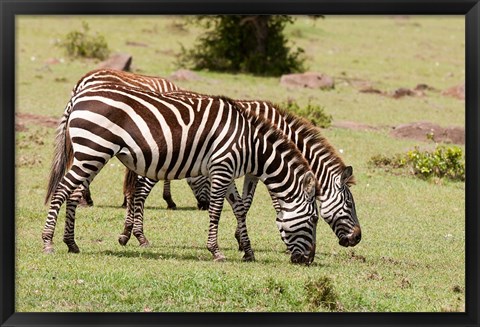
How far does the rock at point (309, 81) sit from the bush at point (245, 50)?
2.46 metres

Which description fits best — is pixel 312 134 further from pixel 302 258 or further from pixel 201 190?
pixel 201 190

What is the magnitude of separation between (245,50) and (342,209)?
18579 millimetres

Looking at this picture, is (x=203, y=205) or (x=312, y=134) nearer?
(x=312, y=134)

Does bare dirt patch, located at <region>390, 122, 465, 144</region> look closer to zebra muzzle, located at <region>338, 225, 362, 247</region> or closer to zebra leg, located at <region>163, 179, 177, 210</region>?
zebra leg, located at <region>163, 179, 177, 210</region>

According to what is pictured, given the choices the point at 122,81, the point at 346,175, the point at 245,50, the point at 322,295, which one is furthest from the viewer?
the point at 245,50

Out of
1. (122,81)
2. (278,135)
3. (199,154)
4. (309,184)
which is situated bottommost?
(309,184)

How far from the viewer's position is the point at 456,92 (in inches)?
1020

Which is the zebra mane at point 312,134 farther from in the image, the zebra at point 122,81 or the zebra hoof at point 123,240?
the zebra at point 122,81

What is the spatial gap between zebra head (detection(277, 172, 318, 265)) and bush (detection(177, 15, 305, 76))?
17.9 meters

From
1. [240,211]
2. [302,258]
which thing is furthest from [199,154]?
[302,258]

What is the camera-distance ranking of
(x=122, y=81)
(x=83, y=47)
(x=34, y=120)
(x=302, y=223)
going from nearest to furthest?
Result: (x=302, y=223) → (x=122, y=81) → (x=34, y=120) → (x=83, y=47)

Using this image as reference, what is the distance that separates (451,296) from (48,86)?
50.8ft

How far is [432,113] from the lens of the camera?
23078 mm
